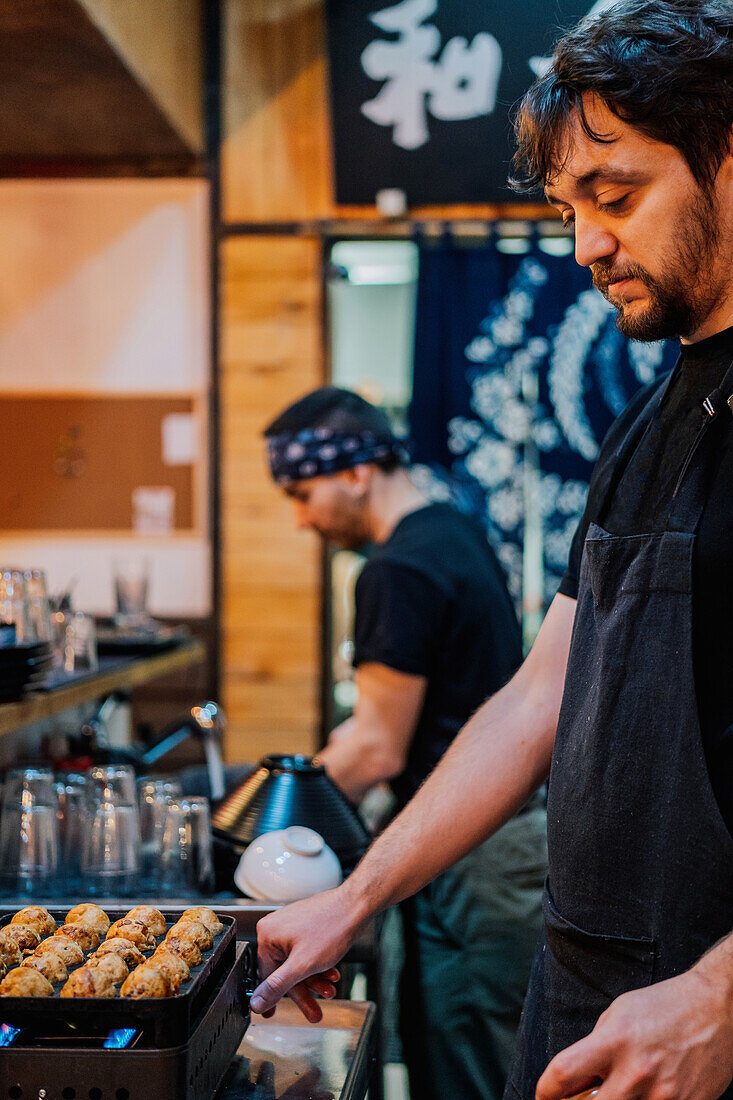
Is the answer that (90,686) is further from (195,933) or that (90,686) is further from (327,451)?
(195,933)

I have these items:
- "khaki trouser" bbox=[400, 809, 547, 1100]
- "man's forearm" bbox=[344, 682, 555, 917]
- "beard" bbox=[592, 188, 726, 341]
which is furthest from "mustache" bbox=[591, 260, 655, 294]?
"khaki trouser" bbox=[400, 809, 547, 1100]

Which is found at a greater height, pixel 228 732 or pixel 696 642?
pixel 696 642

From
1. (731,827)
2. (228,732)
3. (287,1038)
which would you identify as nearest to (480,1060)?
(287,1038)

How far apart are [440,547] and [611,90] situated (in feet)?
4.43

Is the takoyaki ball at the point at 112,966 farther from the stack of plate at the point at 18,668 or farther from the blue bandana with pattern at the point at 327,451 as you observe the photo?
the blue bandana with pattern at the point at 327,451

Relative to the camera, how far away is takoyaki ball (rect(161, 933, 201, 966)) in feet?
3.87

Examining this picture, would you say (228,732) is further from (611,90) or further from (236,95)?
(611,90)

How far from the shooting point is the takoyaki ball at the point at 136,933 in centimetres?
122

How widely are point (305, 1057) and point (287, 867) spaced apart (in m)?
0.36

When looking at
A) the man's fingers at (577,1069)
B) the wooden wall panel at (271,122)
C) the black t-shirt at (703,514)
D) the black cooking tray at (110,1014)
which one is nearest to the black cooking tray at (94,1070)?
the black cooking tray at (110,1014)

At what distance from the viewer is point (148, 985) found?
1.06 metres

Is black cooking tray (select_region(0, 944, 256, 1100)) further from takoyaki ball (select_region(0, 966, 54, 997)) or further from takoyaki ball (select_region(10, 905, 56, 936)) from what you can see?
takoyaki ball (select_region(10, 905, 56, 936))

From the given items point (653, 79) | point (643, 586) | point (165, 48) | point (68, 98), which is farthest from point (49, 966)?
point (165, 48)

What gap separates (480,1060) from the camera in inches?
87.9
